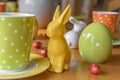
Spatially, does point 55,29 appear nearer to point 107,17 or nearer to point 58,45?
point 58,45

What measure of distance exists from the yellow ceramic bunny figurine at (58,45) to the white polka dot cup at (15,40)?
1.7 inches

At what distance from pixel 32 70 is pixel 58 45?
75 millimetres

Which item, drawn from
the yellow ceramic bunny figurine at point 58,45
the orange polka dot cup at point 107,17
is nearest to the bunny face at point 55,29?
the yellow ceramic bunny figurine at point 58,45

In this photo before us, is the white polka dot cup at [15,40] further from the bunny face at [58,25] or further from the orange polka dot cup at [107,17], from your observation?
the orange polka dot cup at [107,17]

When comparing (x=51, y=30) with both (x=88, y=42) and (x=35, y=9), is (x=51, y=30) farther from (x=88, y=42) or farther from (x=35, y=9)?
(x=35, y=9)

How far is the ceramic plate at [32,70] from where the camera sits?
403 millimetres

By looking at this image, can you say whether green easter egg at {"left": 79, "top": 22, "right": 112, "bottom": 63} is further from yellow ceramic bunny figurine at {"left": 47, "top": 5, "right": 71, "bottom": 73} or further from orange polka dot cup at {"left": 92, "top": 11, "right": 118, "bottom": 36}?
orange polka dot cup at {"left": 92, "top": 11, "right": 118, "bottom": 36}

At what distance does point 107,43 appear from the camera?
1.71 feet

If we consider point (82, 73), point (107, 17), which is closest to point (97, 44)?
point (82, 73)

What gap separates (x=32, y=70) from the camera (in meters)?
0.43

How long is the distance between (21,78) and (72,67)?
4.8 inches

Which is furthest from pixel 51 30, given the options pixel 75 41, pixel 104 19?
pixel 104 19

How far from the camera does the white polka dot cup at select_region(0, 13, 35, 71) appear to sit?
1.37ft

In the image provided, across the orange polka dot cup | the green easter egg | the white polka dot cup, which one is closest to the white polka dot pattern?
the white polka dot cup
